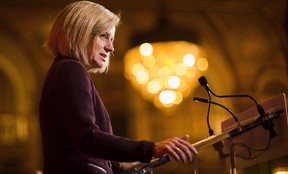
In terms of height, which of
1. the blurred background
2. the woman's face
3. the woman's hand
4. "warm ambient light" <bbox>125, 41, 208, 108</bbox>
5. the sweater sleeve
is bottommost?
the woman's hand

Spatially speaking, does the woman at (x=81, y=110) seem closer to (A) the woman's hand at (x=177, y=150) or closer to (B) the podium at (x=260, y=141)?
(A) the woman's hand at (x=177, y=150)

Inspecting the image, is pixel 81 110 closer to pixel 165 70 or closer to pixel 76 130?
pixel 76 130

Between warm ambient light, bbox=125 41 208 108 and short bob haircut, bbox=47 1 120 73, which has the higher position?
warm ambient light, bbox=125 41 208 108

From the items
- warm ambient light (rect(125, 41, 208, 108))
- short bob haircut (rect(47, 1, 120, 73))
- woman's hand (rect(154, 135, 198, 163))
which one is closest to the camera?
woman's hand (rect(154, 135, 198, 163))

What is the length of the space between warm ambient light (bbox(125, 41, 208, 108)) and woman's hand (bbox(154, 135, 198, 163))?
6440 millimetres

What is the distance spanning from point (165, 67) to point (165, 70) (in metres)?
0.06

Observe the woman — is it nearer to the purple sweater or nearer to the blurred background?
the purple sweater

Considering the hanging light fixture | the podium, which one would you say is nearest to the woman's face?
the podium

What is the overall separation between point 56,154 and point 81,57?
0.32 meters

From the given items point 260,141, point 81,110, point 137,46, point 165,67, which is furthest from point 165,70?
point 81,110

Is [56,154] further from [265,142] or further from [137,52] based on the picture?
[137,52]

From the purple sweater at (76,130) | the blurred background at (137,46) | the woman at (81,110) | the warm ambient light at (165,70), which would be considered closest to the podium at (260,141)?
the woman at (81,110)

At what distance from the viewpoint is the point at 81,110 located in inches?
67.0

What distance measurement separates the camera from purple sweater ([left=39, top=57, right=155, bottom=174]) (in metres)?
1.67
